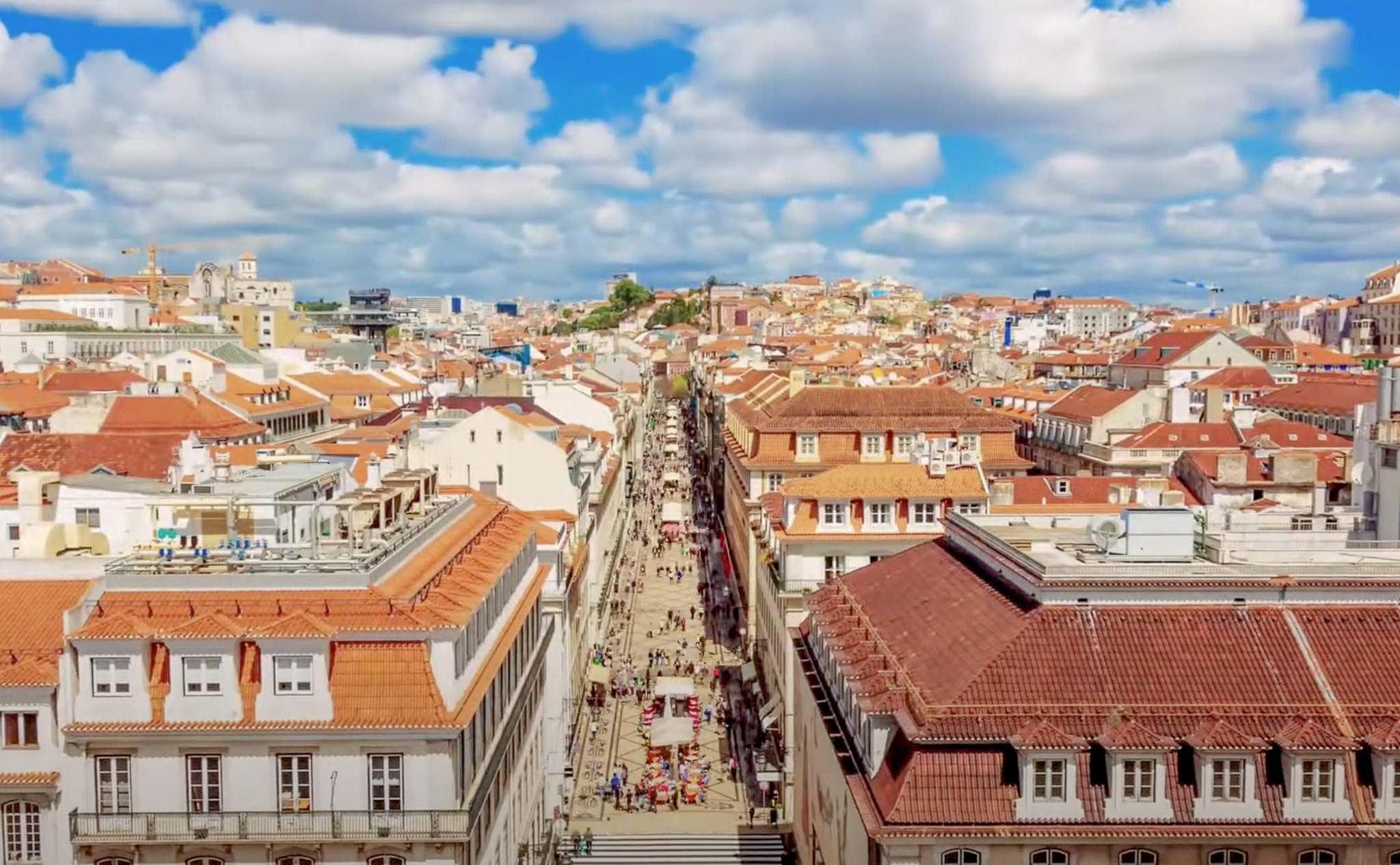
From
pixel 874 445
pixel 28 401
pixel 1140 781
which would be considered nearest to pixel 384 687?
pixel 1140 781

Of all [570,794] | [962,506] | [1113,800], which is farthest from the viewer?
[962,506]

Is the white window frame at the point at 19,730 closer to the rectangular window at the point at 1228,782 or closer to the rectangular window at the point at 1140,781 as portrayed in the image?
the rectangular window at the point at 1140,781

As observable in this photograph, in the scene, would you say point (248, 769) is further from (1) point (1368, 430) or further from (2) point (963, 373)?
(2) point (963, 373)

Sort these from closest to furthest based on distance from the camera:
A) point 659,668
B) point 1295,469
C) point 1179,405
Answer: point 1295,469
point 659,668
point 1179,405

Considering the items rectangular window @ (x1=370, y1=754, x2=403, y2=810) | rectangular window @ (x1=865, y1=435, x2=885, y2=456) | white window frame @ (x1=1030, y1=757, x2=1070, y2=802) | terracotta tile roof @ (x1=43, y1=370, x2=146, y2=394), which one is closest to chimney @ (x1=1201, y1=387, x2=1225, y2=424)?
rectangular window @ (x1=865, y1=435, x2=885, y2=456)

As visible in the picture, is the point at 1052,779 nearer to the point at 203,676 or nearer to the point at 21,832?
the point at 203,676

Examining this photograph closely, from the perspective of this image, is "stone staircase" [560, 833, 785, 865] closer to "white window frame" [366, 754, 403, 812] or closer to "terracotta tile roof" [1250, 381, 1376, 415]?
"white window frame" [366, 754, 403, 812]

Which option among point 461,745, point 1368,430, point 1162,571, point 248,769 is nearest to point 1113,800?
point 1162,571

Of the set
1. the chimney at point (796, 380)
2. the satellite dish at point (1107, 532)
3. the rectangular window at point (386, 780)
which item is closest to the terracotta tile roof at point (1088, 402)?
the chimney at point (796, 380)
